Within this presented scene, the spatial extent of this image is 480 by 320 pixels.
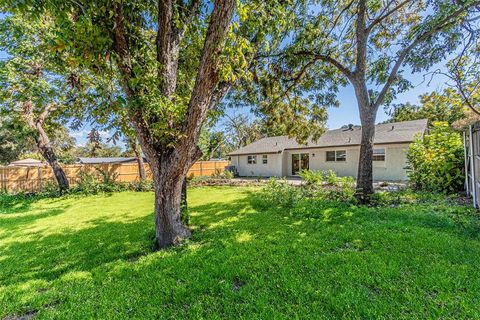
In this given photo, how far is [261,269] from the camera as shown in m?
3.41

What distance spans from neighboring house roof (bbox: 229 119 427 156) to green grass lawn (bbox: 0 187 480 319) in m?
6.81

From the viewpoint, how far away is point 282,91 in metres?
9.14

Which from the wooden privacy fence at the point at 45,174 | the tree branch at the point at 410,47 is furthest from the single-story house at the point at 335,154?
the wooden privacy fence at the point at 45,174

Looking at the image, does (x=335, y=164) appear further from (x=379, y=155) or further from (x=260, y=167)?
(x=260, y=167)

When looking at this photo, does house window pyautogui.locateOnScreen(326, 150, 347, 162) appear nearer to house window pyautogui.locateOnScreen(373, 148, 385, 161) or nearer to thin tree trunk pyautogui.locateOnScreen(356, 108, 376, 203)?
house window pyautogui.locateOnScreen(373, 148, 385, 161)

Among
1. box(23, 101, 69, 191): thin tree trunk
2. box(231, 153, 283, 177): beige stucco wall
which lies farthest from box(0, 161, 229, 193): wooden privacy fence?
box(231, 153, 283, 177): beige stucco wall

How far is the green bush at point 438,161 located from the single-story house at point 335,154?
1119 mm

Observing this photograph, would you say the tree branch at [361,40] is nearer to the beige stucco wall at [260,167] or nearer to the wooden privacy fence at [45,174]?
the beige stucco wall at [260,167]

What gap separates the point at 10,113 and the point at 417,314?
14.6m

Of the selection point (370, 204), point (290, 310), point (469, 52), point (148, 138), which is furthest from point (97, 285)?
point (469, 52)

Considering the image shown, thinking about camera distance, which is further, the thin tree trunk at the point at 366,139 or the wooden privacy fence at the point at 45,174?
the wooden privacy fence at the point at 45,174

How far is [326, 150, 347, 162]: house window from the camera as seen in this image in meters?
16.3

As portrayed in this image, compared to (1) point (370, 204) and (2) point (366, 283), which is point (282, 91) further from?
(2) point (366, 283)

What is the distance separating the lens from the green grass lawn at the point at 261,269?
8.46 ft
